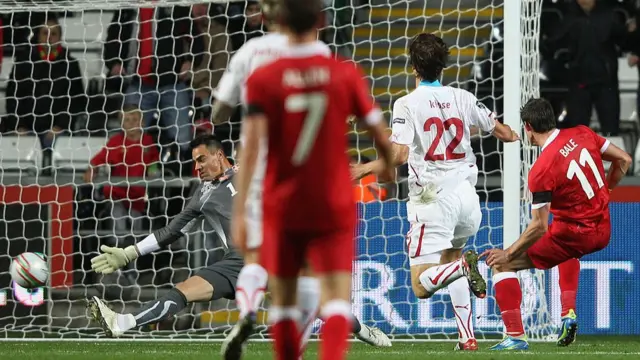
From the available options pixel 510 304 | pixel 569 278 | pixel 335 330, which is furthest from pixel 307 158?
pixel 569 278

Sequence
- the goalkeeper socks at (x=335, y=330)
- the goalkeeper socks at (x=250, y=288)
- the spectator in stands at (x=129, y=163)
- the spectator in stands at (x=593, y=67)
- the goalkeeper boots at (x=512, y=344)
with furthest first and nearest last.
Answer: the spectator in stands at (x=593, y=67)
the spectator in stands at (x=129, y=163)
the goalkeeper boots at (x=512, y=344)
the goalkeeper socks at (x=250, y=288)
the goalkeeper socks at (x=335, y=330)

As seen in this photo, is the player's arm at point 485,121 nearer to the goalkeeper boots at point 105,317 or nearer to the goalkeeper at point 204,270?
the goalkeeper at point 204,270

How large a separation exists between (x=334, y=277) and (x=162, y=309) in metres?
3.85

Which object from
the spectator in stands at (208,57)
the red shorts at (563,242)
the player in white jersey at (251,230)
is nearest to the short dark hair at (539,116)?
the red shorts at (563,242)

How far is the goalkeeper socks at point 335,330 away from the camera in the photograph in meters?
3.96

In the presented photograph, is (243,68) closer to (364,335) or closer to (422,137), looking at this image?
(422,137)

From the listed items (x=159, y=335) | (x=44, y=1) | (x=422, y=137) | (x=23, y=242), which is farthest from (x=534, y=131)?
(x=44, y=1)

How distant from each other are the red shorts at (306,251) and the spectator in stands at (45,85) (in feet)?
25.0

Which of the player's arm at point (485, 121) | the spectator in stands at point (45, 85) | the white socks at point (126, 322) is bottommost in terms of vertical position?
the white socks at point (126, 322)

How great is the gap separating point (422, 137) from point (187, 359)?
6.36 feet

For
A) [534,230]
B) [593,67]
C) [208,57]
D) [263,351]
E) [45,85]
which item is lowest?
[263,351]

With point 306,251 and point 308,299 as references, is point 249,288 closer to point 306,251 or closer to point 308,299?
point 308,299

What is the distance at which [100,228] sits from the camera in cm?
1073

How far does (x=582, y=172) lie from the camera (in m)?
7.55
